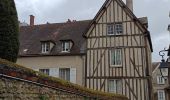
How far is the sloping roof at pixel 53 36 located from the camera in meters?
24.8

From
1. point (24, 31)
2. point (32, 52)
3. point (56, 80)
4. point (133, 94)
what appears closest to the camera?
point (56, 80)

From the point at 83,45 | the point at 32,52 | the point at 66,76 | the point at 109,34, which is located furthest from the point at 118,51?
the point at 32,52

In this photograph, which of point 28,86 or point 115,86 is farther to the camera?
point 115,86

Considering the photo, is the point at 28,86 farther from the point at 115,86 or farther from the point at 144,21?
the point at 144,21

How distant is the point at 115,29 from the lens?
23.5 m

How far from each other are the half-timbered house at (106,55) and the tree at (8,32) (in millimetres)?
14587

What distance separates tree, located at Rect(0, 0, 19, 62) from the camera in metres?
7.89

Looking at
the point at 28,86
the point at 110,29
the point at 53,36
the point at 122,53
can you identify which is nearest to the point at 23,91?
the point at 28,86

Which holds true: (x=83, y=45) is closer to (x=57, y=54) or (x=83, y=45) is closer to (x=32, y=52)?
(x=57, y=54)

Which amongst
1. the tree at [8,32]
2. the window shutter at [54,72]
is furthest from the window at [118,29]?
the tree at [8,32]

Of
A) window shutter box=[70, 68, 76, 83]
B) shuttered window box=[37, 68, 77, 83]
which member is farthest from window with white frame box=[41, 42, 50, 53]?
window shutter box=[70, 68, 76, 83]

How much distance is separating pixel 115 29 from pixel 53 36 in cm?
594

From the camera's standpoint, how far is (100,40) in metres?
23.5

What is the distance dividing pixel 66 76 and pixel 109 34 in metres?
4.64
